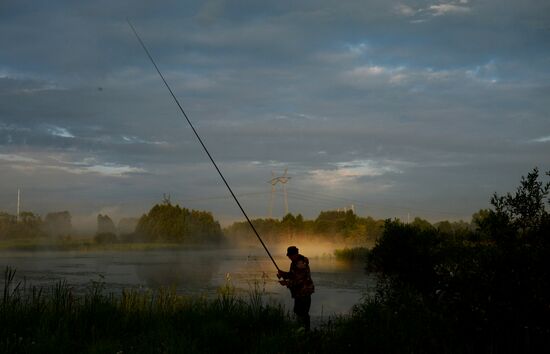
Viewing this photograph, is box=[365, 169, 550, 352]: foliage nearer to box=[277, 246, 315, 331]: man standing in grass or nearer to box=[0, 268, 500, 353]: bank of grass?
box=[0, 268, 500, 353]: bank of grass

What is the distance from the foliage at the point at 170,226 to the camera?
92312 mm

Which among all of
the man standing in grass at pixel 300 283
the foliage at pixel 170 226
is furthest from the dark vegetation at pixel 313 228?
the man standing in grass at pixel 300 283

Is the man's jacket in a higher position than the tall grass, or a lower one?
higher

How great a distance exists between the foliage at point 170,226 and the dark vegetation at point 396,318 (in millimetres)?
82908

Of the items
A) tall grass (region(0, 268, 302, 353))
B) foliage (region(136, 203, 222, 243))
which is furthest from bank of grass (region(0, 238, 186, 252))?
tall grass (region(0, 268, 302, 353))

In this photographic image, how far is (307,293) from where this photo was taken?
10852mm

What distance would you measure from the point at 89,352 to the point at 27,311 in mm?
3099

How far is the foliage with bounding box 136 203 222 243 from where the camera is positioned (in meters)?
92.3

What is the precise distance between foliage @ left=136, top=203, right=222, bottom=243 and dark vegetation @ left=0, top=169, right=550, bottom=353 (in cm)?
8291

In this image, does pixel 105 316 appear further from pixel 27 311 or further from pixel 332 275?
pixel 332 275

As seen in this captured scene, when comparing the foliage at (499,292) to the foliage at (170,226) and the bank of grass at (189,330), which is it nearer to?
the bank of grass at (189,330)

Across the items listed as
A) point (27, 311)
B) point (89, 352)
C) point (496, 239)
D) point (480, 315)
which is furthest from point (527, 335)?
point (27, 311)

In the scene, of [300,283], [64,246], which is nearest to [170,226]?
[64,246]

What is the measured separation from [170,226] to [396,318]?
289ft
